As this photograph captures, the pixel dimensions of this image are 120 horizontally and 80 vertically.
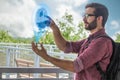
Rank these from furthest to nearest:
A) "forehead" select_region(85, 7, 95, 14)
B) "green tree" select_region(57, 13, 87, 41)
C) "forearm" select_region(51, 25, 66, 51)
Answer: "green tree" select_region(57, 13, 87, 41) < "forearm" select_region(51, 25, 66, 51) < "forehead" select_region(85, 7, 95, 14)

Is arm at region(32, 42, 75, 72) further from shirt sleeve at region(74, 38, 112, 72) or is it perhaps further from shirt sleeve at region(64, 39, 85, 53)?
shirt sleeve at region(64, 39, 85, 53)

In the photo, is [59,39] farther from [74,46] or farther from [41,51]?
[41,51]

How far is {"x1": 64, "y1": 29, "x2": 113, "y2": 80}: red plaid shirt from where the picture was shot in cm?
142

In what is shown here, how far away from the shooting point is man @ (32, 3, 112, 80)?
1.41m

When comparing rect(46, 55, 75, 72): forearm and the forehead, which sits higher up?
the forehead

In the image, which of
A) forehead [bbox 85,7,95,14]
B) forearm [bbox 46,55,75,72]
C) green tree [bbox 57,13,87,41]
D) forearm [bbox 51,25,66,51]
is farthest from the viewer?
green tree [bbox 57,13,87,41]

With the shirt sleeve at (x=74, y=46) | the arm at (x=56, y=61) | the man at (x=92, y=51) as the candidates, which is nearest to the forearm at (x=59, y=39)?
the shirt sleeve at (x=74, y=46)

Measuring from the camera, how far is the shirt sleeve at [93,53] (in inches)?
55.9

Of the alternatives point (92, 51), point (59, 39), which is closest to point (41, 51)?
point (92, 51)

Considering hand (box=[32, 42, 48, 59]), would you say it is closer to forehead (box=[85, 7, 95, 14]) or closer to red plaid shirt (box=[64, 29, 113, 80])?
red plaid shirt (box=[64, 29, 113, 80])

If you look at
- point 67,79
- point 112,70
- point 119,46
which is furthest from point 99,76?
point 67,79

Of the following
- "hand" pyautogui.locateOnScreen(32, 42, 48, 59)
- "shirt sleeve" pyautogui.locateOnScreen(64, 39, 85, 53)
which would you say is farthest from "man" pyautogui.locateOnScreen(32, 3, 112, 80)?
"shirt sleeve" pyautogui.locateOnScreen(64, 39, 85, 53)

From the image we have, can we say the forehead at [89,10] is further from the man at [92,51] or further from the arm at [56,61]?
the arm at [56,61]

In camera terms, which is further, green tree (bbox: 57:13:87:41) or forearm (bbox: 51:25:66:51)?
green tree (bbox: 57:13:87:41)
